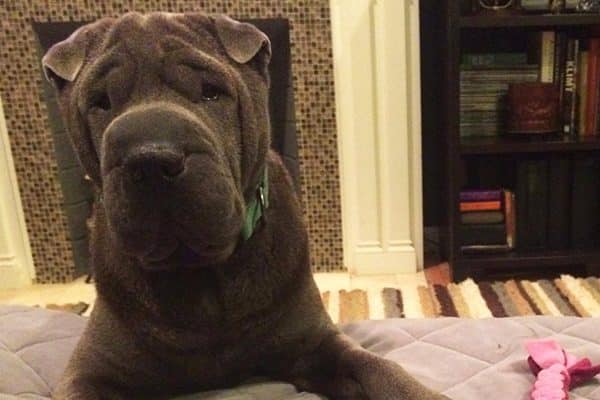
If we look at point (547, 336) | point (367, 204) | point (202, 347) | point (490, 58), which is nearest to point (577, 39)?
point (490, 58)

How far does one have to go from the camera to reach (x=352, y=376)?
92 centimetres

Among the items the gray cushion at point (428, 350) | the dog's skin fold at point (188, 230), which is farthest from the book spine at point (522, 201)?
the dog's skin fold at point (188, 230)

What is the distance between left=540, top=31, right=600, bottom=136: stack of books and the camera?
2.00m

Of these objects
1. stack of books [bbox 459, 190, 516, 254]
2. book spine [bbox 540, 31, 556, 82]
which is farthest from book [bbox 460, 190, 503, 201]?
book spine [bbox 540, 31, 556, 82]

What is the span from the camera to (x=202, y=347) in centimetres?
89

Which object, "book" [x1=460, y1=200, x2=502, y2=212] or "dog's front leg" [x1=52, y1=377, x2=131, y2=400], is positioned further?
"book" [x1=460, y1=200, x2=502, y2=212]

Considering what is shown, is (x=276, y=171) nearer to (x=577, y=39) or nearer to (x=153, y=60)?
(x=153, y=60)

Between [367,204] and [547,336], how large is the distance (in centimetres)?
114

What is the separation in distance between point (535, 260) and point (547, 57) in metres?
0.60

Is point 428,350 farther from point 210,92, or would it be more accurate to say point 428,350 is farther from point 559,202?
point 559,202

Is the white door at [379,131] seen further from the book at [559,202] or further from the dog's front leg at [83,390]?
the dog's front leg at [83,390]

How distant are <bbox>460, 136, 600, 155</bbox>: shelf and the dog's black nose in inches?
55.7

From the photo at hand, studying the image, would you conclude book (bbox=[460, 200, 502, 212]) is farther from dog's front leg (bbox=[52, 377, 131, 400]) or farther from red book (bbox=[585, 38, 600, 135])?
dog's front leg (bbox=[52, 377, 131, 400])

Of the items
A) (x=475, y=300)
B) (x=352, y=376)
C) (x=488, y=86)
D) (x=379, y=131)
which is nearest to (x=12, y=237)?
(x=379, y=131)
